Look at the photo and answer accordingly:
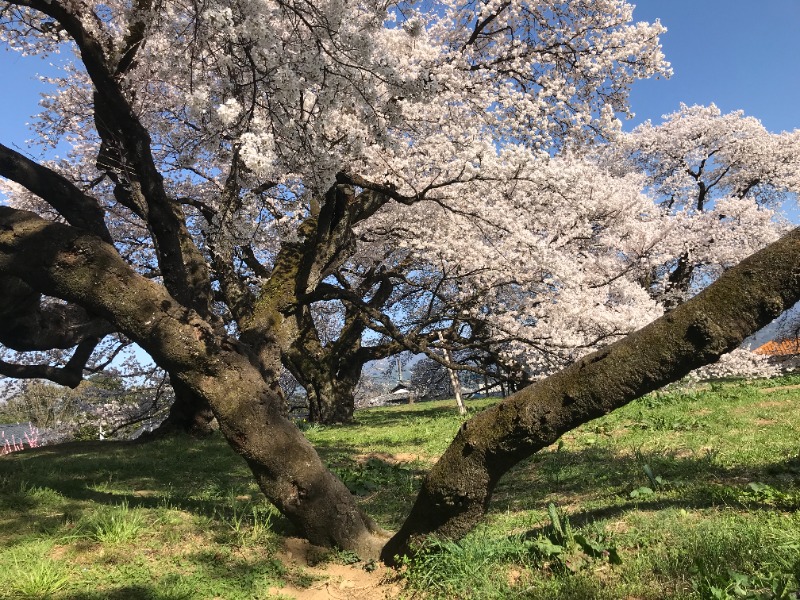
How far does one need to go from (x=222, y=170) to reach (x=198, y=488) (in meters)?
10.7

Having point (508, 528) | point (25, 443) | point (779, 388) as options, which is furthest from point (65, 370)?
point (25, 443)

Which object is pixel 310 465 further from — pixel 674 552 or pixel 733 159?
pixel 733 159

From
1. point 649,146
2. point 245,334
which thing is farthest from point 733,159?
point 245,334

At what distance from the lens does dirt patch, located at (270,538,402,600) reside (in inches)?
Result: 151

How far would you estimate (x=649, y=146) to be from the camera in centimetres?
2770

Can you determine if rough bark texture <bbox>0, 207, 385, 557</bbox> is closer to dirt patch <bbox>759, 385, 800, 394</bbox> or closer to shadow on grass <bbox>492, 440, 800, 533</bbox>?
shadow on grass <bbox>492, 440, 800, 533</bbox>

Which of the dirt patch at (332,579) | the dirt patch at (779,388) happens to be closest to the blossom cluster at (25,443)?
the dirt patch at (332,579)

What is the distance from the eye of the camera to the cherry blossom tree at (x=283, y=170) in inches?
175

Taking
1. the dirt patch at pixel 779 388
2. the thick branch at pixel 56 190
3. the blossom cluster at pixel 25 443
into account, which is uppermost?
the thick branch at pixel 56 190

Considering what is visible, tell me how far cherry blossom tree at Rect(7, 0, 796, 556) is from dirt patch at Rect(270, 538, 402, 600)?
0.17 meters

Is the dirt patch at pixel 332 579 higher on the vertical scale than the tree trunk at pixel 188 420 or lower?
lower

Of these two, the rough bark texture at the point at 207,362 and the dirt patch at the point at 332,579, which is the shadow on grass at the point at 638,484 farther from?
the rough bark texture at the point at 207,362

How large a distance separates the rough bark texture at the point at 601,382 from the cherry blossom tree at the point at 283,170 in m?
0.01

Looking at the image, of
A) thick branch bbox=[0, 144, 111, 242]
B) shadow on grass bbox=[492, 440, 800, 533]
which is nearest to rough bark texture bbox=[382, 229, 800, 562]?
shadow on grass bbox=[492, 440, 800, 533]
